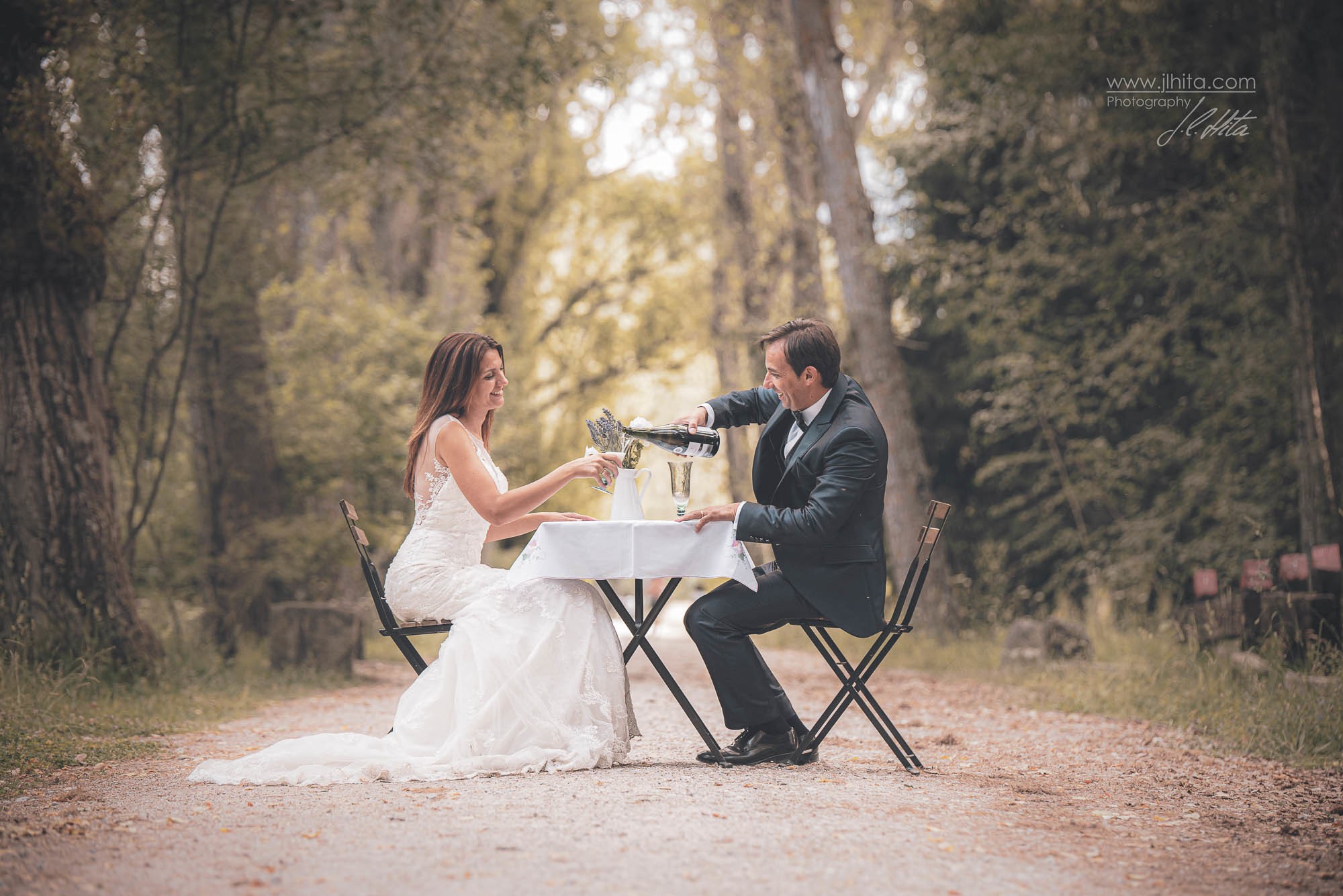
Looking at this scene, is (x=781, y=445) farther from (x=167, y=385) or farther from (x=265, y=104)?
(x=167, y=385)

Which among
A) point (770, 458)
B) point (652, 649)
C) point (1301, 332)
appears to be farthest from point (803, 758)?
point (1301, 332)

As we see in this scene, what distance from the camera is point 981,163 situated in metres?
12.7

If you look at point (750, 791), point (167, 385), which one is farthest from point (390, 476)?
point (750, 791)

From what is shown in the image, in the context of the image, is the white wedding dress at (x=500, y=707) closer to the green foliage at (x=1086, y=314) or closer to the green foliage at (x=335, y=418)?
the green foliage at (x=335, y=418)

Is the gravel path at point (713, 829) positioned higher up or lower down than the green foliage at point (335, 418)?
lower down

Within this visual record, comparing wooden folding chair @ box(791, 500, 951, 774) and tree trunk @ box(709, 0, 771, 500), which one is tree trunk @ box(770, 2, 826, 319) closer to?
tree trunk @ box(709, 0, 771, 500)

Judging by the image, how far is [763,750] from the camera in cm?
501

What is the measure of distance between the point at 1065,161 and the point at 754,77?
6.05m

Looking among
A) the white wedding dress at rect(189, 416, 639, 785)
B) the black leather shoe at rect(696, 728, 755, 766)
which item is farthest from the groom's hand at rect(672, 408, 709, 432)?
the black leather shoe at rect(696, 728, 755, 766)

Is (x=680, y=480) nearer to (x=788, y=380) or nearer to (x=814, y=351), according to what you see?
(x=788, y=380)

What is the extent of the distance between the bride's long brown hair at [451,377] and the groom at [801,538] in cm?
98

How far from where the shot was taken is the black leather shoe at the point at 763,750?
4.99 metres

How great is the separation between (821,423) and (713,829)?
191 centimetres
